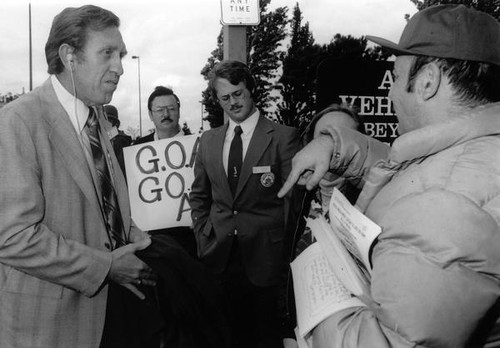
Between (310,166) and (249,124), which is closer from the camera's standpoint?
(310,166)

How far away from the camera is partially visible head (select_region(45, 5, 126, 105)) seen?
1.75 m

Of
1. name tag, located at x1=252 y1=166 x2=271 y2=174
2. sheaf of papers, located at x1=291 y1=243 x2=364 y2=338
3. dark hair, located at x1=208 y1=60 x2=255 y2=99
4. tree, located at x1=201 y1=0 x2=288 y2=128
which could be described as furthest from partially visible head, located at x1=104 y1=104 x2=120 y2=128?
tree, located at x1=201 y1=0 x2=288 y2=128

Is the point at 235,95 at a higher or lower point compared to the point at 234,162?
higher

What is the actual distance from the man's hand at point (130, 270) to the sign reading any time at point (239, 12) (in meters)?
Result: 2.88

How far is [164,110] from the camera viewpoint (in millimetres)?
4250

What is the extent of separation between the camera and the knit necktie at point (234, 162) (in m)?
3.23

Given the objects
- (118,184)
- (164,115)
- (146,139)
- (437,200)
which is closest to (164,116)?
(164,115)

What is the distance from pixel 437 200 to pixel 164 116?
12.2ft

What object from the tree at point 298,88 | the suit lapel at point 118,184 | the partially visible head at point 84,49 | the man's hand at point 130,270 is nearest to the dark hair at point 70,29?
the partially visible head at point 84,49

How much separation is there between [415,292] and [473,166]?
0.89 feet

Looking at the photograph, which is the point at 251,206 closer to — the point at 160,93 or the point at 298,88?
the point at 160,93

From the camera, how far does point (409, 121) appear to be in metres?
1.06

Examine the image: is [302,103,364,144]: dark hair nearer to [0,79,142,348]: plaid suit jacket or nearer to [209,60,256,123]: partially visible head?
[209,60,256,123]: partially visible head

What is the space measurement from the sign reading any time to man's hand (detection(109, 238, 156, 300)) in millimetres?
2882
